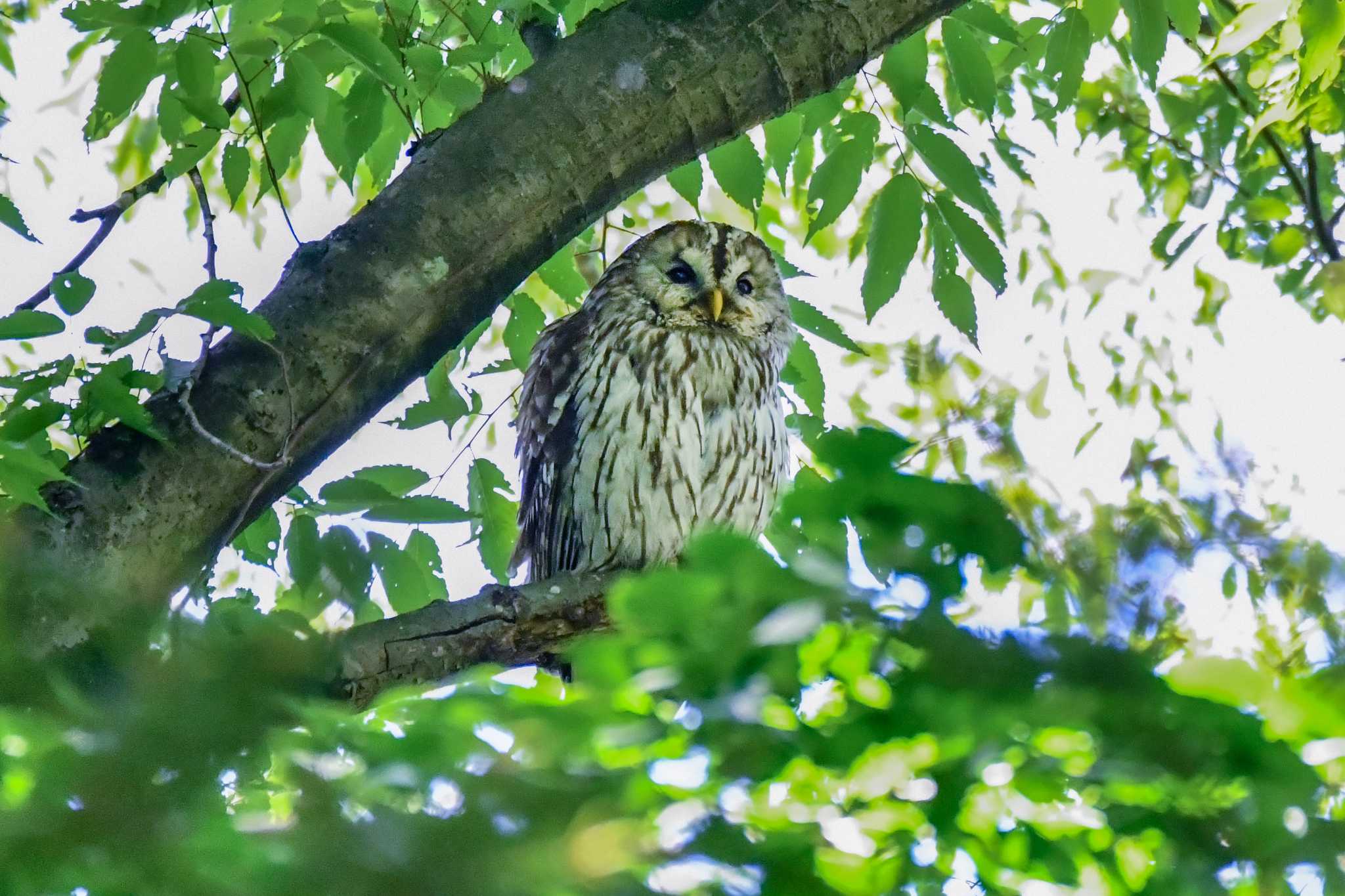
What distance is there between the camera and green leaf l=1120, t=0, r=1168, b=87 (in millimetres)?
2740

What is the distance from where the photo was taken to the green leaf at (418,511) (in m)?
2.44

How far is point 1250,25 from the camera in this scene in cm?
246

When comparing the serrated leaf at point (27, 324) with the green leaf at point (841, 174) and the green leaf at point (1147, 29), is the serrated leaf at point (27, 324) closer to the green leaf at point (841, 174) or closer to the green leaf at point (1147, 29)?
the green leaf at point (841, 174)

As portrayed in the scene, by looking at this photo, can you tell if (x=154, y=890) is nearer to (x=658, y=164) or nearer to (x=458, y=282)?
(x=458, y=282)

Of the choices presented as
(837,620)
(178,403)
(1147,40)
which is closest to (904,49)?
(1147,40)

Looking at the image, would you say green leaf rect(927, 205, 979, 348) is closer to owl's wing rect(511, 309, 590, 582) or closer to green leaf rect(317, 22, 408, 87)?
green leaf rect(317, 22, 408, 87)

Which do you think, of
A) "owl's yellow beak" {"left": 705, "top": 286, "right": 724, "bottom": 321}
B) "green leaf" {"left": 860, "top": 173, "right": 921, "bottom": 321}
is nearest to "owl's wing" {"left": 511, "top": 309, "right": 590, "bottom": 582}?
"owl's yellow beak" {"left": 705, "top": 286, "right": 724, "bottom": 321}

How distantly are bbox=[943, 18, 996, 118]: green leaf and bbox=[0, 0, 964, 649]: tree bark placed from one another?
9.0 inches

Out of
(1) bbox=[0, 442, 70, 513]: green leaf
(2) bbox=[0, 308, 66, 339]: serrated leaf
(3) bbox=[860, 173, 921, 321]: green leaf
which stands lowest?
(1) bbox=[0, 442, 70, 513]: green leaf

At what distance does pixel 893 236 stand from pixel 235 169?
1418 mm

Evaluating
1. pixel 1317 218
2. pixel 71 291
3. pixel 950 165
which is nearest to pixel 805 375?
pixel 950 165

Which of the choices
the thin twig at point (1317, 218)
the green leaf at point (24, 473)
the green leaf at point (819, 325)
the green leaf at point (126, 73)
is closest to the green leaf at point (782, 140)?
the green leaf at point (819, 325)

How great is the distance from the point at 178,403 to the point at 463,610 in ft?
2.24

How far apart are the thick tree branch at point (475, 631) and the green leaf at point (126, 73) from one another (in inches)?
43.6
